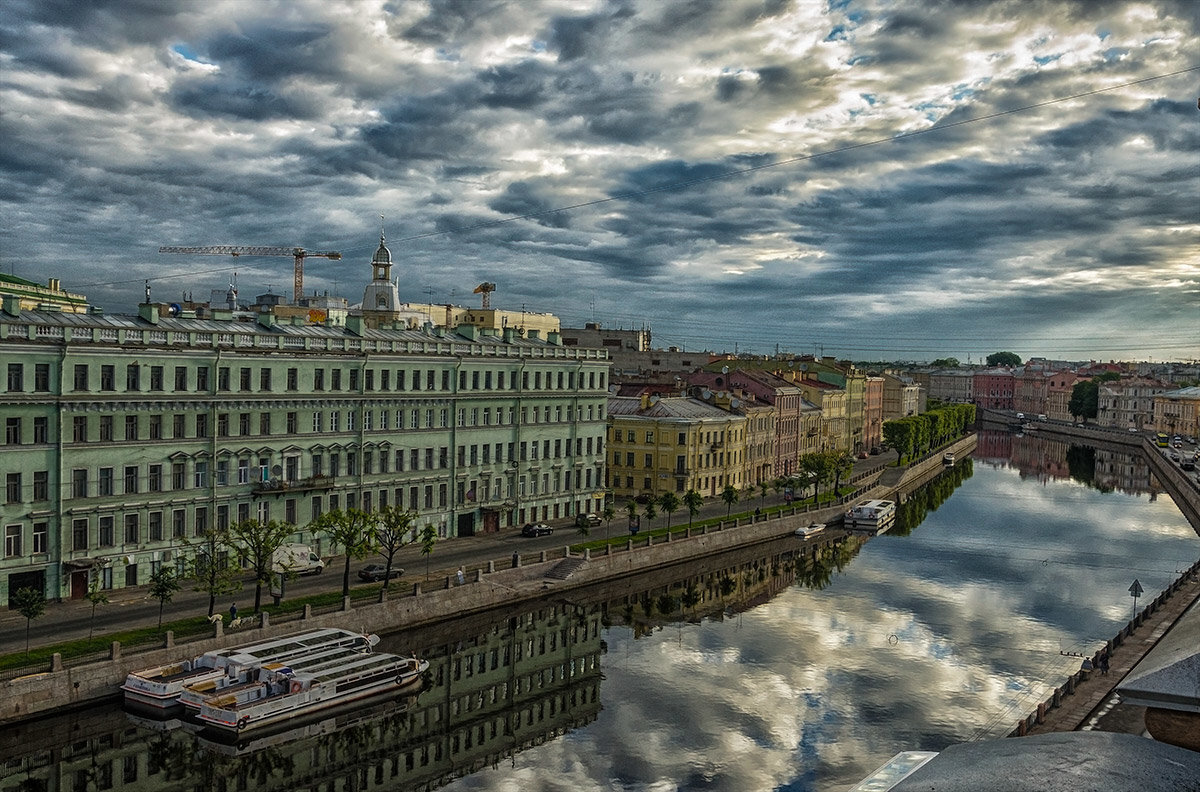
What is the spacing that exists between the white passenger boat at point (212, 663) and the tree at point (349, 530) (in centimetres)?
386

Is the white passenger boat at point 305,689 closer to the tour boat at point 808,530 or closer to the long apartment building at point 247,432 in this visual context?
the long apartment building at point 247,432

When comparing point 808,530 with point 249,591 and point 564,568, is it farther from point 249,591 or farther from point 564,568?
point 249,591

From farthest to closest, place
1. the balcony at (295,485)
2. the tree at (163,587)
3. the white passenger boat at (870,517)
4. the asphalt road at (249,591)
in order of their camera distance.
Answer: the white passenger boat at (870,517), the balcony at (295,485), the tree at (163,587), the asphalt road at (249,591)

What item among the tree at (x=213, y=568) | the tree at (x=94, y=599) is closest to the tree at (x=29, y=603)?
the tree at (x=94, y=599)

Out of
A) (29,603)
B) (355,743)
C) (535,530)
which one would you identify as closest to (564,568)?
(535,530)

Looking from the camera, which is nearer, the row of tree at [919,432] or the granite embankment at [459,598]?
the granite embankment at [459,598]

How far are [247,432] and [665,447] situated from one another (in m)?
37.1

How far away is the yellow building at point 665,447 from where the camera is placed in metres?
79.1

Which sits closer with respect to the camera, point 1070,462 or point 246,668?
point 246,668

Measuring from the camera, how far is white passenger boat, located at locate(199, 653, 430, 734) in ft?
109

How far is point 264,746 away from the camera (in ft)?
108

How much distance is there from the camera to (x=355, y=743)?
33.8m

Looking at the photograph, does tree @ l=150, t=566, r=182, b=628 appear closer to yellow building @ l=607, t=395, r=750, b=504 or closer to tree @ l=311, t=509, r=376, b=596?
tree @ l=311, t=509, r=376, b=596

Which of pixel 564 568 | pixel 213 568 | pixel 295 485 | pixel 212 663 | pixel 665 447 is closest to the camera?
pixel 212 663
